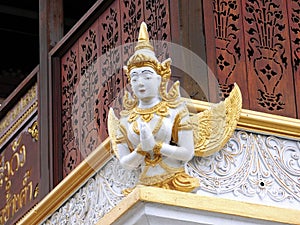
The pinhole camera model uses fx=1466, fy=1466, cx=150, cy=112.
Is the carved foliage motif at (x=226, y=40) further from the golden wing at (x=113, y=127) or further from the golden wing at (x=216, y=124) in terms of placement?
the golden wing at (x=113, y=127)

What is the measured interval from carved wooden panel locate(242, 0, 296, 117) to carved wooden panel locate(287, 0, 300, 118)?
44mm

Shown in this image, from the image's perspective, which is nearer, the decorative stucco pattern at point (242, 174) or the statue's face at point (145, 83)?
the statue's face at point (145, 83)

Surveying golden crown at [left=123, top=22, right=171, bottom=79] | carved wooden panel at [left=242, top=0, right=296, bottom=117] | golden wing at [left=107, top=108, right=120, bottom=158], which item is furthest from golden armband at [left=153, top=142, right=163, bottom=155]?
carved wooden panel at [left=242, top=0, right=296, bottom=117]

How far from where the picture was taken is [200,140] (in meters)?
11.8

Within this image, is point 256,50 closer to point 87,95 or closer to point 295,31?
point 295,31

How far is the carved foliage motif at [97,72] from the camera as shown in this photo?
12.8 metres

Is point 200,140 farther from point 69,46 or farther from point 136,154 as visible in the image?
point 69,46

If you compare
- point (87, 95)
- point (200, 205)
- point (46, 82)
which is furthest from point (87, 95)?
point (200, 205)

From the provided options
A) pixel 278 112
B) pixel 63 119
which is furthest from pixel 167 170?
pixel 63 119

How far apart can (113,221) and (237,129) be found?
1323 mm

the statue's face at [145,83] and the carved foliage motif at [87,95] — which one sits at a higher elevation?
the carved foliage motif at [87,95]

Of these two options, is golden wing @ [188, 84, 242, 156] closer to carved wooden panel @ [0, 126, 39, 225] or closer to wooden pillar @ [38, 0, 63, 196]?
wooden pillar @ [38, 0, 63, 196]

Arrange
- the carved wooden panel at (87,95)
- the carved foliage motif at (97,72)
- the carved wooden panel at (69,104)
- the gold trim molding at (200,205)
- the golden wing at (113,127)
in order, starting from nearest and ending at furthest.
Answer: the gold trim molding at (200,205)
the golden wing at (113,127)
the carved foliage motif at (97,72)
the carved wooden panel at (87,95)
the carved wooden panel at (69,104)

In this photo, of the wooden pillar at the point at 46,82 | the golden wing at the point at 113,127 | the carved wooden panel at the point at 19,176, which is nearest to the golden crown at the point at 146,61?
the golden wing at the point at 113,127
